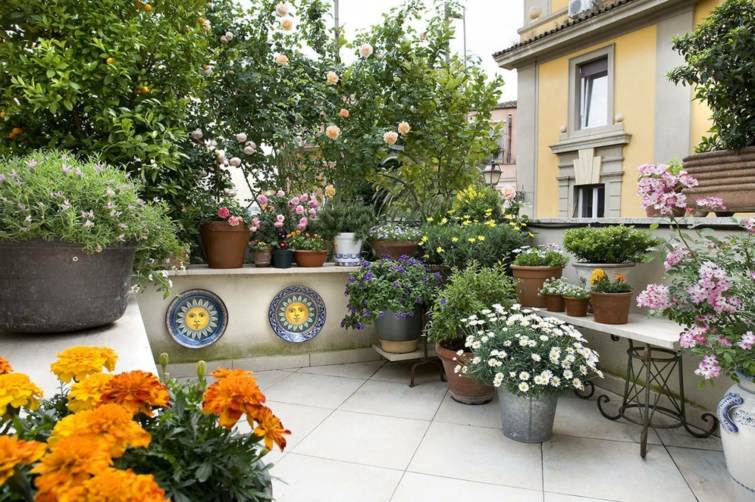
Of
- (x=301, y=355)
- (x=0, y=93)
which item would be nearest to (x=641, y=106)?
(x=301, y=355)

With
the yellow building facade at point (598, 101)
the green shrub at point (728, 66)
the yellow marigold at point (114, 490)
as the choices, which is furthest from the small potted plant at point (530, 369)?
the yellow building facade at point (598, 101)

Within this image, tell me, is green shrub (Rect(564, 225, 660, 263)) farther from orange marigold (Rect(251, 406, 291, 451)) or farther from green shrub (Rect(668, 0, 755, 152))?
orange marigold (Rect(251, 406, 291, 451))

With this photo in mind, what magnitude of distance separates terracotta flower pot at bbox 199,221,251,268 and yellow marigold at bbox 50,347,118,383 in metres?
2.42

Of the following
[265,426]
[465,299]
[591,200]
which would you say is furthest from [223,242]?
[591,200]

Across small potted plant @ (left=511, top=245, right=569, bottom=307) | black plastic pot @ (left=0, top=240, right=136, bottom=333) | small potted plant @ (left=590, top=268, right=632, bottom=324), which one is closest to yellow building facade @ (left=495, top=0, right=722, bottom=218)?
small potted plant @ (left=511, top=245, right=569, bottom=307)

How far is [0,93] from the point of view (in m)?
2.03

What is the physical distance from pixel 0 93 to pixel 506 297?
9.07ft

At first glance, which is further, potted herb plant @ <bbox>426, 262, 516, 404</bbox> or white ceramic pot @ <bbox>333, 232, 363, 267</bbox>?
white ceramic pot @ <bbox>333, 232, 363, 267</bbox>

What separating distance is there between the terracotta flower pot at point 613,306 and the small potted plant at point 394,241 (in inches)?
58.5

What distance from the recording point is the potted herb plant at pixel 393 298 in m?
3.19

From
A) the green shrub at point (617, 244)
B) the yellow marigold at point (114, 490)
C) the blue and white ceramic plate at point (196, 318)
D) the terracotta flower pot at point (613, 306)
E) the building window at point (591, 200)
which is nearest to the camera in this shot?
the yellow marigold at point (114, 490)

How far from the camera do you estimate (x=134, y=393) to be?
0.73 meters

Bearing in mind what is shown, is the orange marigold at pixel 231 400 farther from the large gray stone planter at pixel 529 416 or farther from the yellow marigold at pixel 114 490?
the large gray stone planter at pixel 529 416

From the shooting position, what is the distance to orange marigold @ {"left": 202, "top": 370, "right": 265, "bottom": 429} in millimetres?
743
